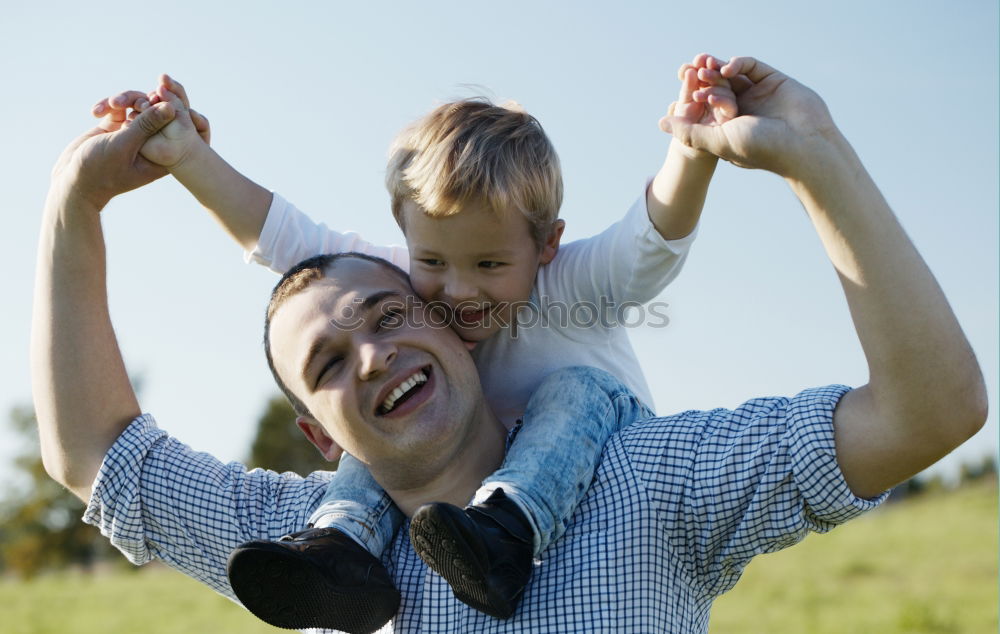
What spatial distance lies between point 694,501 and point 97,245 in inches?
80.1

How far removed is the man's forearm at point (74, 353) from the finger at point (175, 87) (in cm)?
51

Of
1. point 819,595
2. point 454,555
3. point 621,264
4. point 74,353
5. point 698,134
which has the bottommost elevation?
point 819,595

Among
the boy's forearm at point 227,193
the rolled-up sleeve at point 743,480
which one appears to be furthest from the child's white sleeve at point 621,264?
the boy's forearm at point 227,193

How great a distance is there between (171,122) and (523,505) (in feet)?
5.90

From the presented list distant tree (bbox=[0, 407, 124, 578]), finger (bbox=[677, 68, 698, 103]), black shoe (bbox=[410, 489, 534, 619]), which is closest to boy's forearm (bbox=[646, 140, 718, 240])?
finger (bbox=[677, 68, 698, 103])

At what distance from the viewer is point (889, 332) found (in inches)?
85.7

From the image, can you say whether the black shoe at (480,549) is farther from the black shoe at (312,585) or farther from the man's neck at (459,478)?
the man's neck at (459,478)

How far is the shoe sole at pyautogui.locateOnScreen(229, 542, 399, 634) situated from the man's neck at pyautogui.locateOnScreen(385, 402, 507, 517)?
37 cm

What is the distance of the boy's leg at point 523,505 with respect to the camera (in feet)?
8.02

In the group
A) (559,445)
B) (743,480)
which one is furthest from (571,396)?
(743,480)

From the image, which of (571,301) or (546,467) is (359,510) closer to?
(546,467)

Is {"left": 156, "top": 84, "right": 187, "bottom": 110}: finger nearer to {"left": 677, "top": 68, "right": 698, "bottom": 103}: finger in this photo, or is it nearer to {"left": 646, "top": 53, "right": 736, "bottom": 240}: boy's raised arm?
{"left": 646, "top": 53, "right": 736, "bottom": 240}: boy's raised arm

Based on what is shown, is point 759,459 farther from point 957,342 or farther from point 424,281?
point 424,281

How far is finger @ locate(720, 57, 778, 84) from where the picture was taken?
8.11ft
